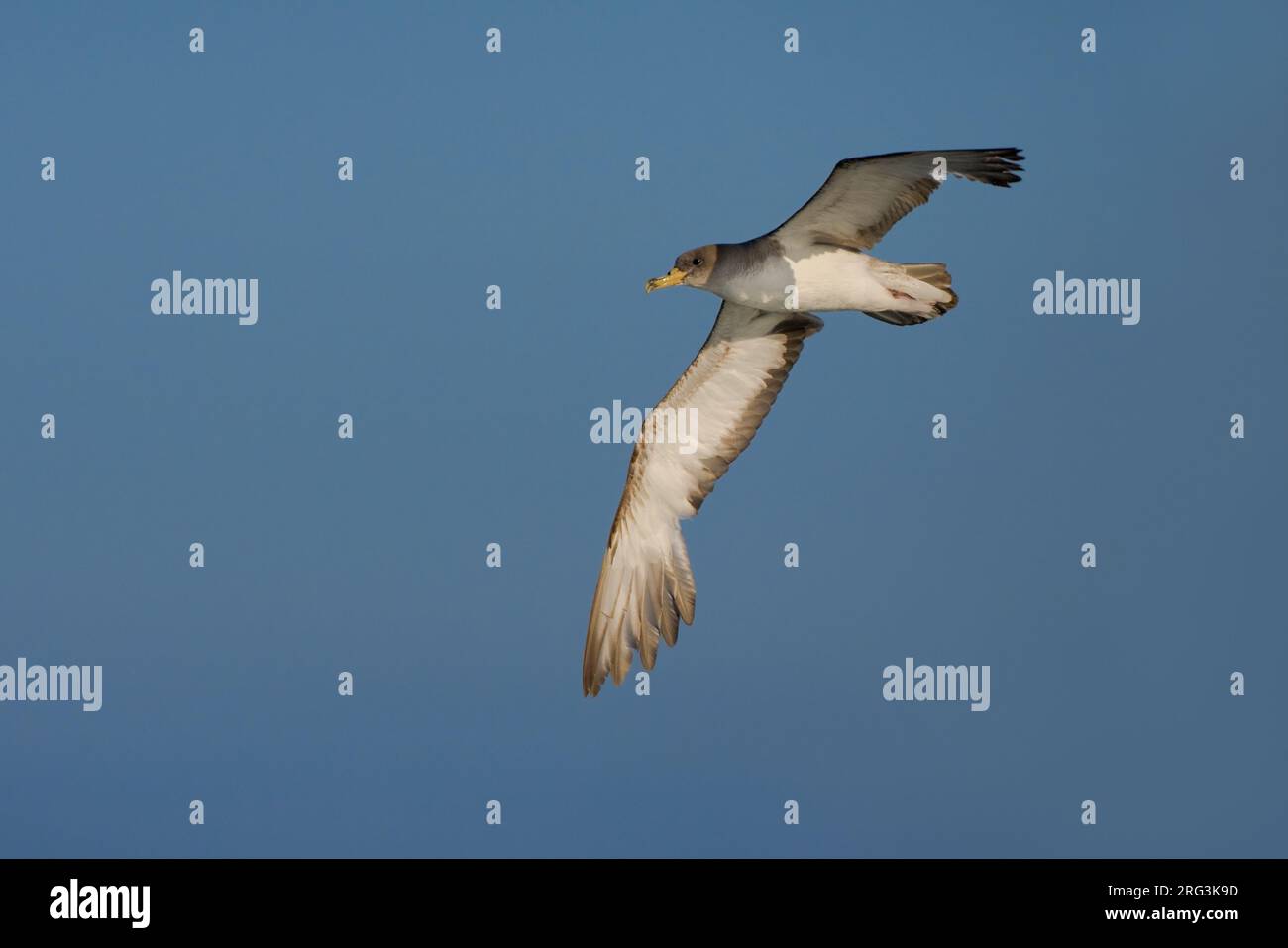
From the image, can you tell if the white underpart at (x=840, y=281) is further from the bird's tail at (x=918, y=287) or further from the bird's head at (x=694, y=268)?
the bird's head at (x=694, y=268)

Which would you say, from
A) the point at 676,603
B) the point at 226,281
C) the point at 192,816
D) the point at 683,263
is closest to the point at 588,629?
the point at 676,603

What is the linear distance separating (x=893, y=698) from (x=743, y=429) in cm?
429

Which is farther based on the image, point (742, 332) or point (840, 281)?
point (742, 332)

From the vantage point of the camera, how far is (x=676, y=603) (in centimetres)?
2142

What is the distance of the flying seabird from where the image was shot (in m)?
19.0

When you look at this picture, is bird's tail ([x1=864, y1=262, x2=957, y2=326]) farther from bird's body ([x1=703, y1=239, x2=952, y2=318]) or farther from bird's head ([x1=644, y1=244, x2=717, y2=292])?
bird's head ([x1=644, y1=244, x2=717, y2=292])

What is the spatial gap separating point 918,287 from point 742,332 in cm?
261

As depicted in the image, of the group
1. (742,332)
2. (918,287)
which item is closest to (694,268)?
(742,332)

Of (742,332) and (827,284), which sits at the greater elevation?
(827,284)

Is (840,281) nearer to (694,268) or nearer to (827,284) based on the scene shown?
(827,284)

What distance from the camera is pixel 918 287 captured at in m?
19.0

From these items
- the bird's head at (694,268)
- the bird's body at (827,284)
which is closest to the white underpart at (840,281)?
the bird's body at (827,284)

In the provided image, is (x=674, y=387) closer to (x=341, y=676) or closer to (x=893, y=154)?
(x=893, y=154)

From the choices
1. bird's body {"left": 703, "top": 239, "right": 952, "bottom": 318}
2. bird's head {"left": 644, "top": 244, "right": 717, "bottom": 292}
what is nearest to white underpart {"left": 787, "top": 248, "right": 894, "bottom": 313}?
bird's body {"left": 703, "top": 239, "right": 952, "bottom": 318}
